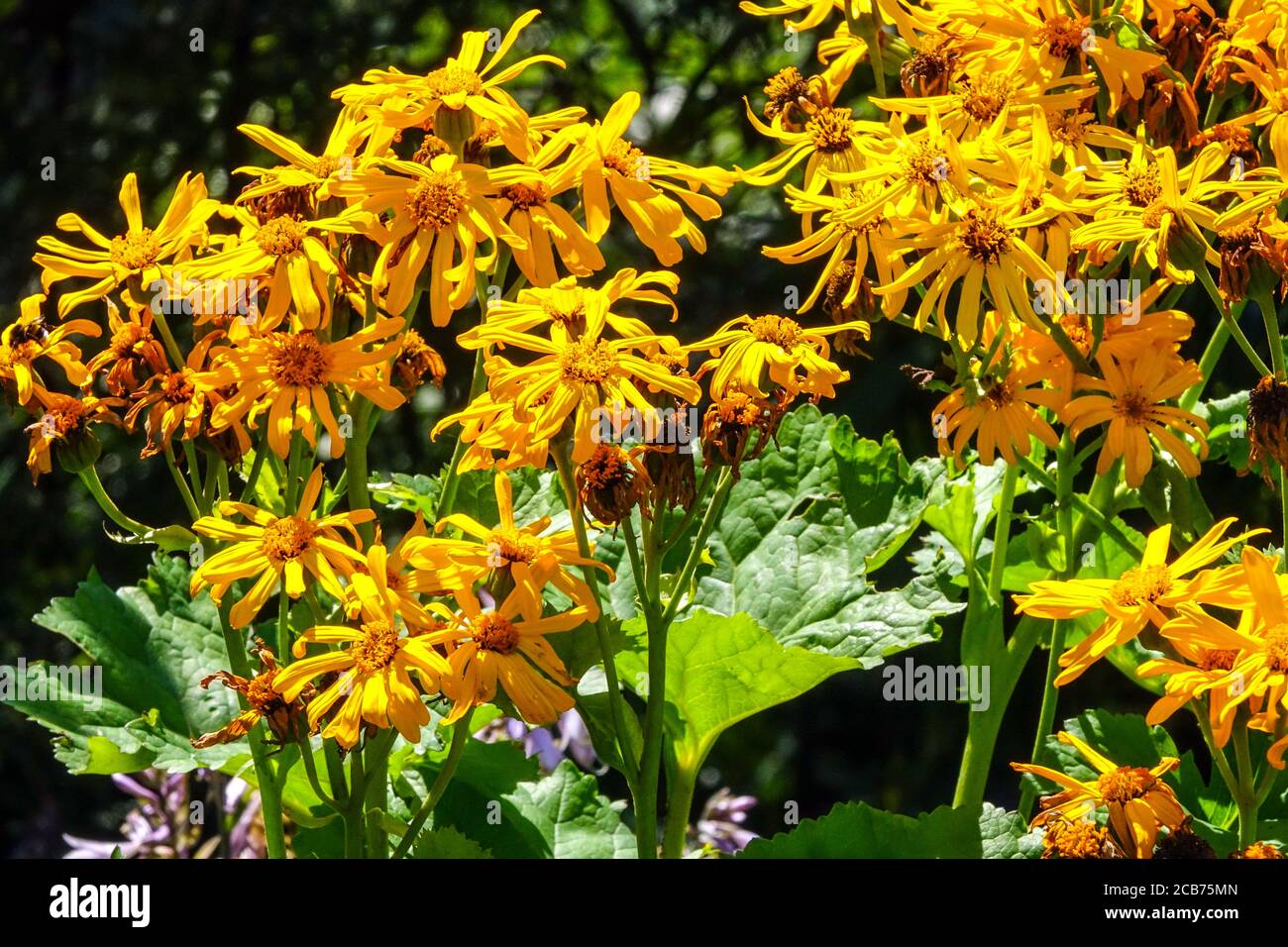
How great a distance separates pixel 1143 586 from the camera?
1.00 meters

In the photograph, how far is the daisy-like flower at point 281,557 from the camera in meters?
0.98

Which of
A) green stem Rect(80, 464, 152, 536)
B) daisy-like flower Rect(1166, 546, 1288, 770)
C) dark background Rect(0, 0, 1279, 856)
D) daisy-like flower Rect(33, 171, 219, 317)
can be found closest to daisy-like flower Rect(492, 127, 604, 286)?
daisy-like flower Rect(33, 171, 219, 317)

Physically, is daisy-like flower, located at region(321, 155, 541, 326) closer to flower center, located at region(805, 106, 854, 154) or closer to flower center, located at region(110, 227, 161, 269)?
flower center, located at region(110, 227, 161, 269)

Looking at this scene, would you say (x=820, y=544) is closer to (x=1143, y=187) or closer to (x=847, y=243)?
(x=847, y=243)

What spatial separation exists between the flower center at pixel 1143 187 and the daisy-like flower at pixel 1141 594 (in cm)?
21

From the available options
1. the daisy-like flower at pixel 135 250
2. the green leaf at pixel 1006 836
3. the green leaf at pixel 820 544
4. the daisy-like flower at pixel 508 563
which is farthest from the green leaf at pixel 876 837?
the daisy-like flower at pixel 135 250

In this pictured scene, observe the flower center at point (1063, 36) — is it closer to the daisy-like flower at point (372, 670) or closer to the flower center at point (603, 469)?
the flower center at point (603, 469)

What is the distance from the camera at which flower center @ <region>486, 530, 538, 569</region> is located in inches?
38.7

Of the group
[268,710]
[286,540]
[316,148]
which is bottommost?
[268,710]

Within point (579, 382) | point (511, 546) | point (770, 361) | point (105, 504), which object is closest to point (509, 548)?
point (511, 546)

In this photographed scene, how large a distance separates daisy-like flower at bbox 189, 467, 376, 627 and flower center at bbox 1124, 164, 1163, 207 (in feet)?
1.74

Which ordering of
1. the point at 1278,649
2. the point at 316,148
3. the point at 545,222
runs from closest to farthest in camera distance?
the point at 1278,649
the point at 545,222
the point at 316,148

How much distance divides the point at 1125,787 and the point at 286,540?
542mm
